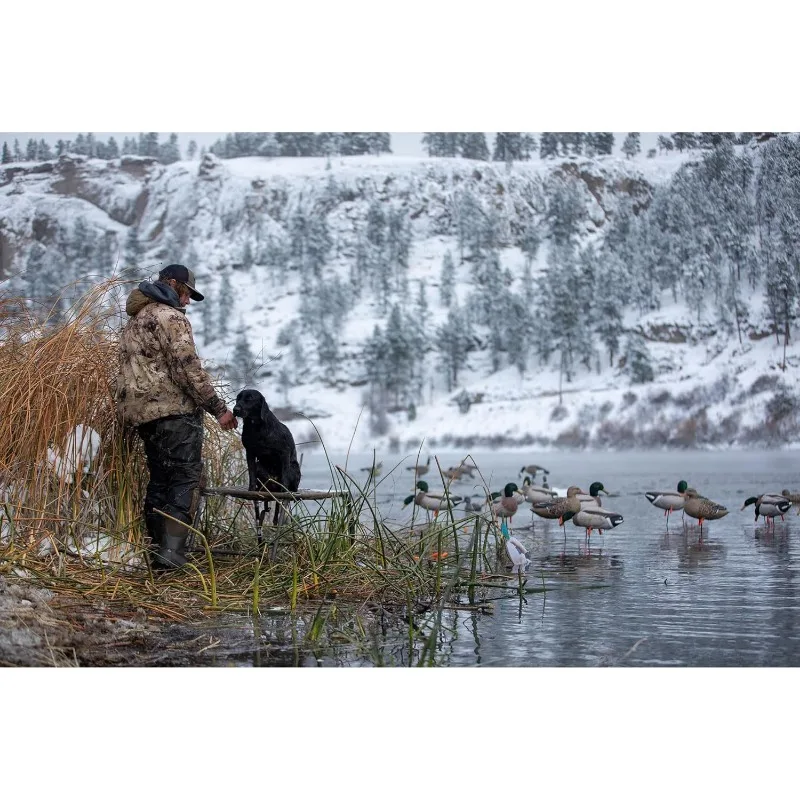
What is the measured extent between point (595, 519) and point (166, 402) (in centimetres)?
440

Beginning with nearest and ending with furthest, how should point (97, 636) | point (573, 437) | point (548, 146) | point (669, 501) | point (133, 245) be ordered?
point (97, 636) → point (669, 501) → point (548, 146) → point (133, 245) → point (573, 437)

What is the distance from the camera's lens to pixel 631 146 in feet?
33.0

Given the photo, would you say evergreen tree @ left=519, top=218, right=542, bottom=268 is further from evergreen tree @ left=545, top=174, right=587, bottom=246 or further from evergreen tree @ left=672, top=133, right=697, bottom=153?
evergreen tree @ left=672, top=133, right=697, bottom=153

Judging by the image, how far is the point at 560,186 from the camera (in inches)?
590

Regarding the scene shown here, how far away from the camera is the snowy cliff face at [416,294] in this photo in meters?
12.5

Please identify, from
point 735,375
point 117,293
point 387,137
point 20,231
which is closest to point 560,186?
point 735,375

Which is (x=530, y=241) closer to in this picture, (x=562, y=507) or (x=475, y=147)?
(x=475, y=147)

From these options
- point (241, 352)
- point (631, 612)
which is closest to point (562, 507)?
point (631, 612)

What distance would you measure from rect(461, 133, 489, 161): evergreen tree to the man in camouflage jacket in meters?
7.08

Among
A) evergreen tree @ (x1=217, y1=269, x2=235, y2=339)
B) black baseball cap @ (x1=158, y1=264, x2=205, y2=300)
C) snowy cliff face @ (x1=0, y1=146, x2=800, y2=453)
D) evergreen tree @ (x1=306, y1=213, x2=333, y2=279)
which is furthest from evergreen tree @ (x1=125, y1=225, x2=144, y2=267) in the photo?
black baseball cap @ (x1=158, y1=264, x2=205, y2=300)

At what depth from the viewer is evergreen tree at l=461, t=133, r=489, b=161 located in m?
10.8

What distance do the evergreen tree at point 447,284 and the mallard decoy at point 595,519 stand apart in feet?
40.3

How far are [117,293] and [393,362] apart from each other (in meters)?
15.3

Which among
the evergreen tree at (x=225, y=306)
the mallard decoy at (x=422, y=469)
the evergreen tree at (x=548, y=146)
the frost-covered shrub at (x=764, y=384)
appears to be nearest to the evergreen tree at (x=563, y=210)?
the evergreen tree at (x=548, y=146)
